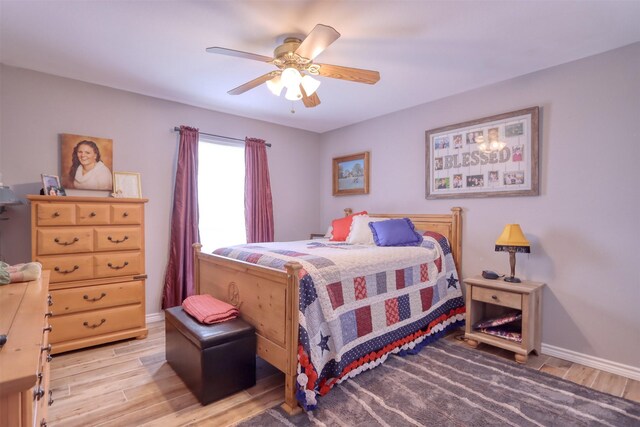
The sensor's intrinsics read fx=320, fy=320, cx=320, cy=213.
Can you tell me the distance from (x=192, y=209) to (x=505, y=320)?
3262 millimetres

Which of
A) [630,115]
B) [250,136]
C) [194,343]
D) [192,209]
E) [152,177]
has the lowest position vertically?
[194,343]

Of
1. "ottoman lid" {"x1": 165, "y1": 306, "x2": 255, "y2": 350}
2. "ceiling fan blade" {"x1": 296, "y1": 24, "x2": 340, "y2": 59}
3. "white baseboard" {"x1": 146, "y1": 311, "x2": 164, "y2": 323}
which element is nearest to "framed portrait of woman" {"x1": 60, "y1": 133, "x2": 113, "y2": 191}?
"white baseboard" {"x1": 146, "y1": 311, "x2": 164, "y2": 323}

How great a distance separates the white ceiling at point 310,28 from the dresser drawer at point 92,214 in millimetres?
1196

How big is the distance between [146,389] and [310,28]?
264 centimetres

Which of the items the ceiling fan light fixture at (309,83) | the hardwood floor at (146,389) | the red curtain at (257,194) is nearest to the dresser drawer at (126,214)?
the hardwood floor at (146,389)

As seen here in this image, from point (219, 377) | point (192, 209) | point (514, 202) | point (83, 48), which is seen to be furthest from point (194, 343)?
point (514, 202)

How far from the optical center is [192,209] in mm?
3592

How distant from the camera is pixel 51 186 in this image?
2.74 m

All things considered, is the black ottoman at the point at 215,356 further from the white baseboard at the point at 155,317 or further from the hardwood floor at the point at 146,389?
the white baseboard at the point at 155,317

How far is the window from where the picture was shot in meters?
3.81

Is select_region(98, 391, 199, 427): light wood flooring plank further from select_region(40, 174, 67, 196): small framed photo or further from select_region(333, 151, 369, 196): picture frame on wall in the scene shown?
select_region(333, 151, 369, 196): picture frame on wall

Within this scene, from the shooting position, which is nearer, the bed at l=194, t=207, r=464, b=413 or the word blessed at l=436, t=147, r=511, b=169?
the bed at l=194, t=207, r=464, b=413

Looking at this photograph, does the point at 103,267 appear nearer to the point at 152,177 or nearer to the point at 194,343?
the point at 152,177

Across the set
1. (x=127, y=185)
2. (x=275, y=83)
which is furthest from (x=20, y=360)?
(x=127, y=185)
